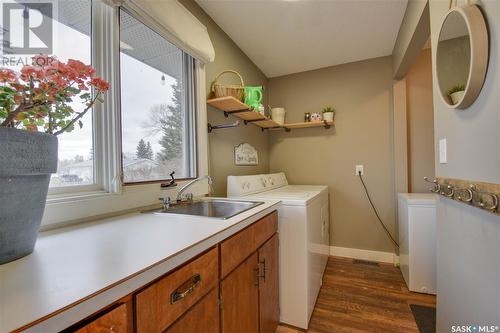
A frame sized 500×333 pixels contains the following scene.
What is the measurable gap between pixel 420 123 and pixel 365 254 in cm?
161

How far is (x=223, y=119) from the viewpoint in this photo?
202cm

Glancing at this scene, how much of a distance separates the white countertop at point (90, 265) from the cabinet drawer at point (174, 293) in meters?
0.04

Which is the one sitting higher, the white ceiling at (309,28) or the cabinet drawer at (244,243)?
the white ceiling at (309,28)

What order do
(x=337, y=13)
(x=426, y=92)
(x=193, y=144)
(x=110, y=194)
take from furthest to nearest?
(x=426, y=92) → (x=337, y=13) → (x=193, y=144) → (x=110, y=194)

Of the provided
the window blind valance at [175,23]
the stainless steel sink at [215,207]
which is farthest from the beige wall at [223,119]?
the stainless steel sink at [215,207]

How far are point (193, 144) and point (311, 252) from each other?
1205 mm

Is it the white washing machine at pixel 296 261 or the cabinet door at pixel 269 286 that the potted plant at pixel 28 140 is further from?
the white washing machine at pixel 296 261

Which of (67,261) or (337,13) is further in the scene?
(337,13)

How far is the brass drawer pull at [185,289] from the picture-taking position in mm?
630

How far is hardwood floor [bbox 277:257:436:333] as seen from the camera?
1.54 metres

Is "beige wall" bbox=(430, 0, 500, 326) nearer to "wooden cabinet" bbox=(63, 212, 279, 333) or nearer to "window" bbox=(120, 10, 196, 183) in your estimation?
"wooden cabinet" bbox=(63, 212, 279, 333)

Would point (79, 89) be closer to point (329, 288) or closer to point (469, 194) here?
point (469, 194)

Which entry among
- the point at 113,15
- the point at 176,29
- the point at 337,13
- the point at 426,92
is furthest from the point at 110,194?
the point at 426,92

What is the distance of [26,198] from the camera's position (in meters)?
0.58
